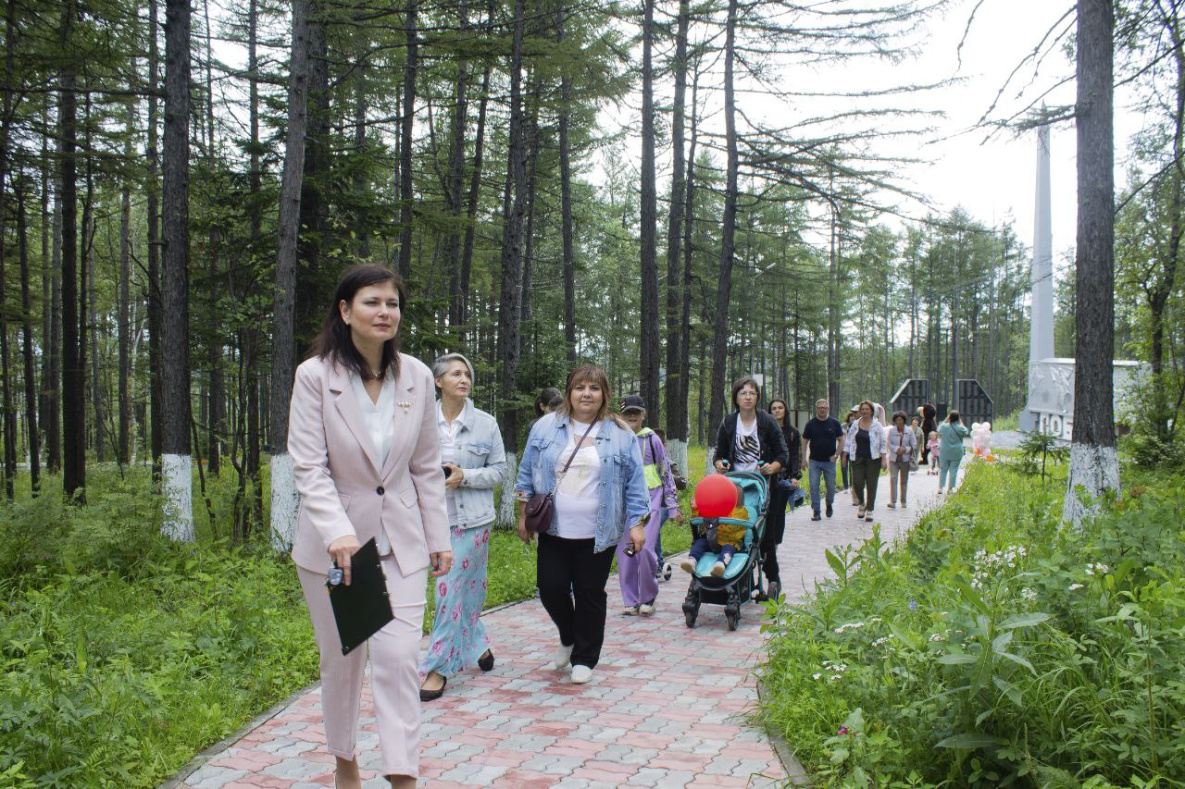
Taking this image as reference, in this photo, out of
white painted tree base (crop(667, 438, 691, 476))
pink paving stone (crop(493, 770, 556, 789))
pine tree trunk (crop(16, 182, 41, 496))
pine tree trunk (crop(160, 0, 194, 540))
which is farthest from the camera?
white painted tree base (crop(667, 438, 691, 476))

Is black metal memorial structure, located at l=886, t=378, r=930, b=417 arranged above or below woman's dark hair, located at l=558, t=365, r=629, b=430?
below

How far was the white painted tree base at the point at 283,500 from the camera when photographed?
33.3ft

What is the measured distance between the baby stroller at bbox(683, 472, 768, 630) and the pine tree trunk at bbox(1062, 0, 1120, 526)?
3.84 m

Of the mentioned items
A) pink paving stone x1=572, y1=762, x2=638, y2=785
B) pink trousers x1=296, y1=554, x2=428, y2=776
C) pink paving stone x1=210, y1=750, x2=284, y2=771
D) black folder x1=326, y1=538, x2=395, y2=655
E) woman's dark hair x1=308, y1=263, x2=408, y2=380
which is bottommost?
pink paving stone x1=210, y1=750, x2=284, y2=771

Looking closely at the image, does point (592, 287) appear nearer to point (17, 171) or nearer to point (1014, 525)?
point (17, 171)

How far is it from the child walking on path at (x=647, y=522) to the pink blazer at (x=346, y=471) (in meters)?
4.03

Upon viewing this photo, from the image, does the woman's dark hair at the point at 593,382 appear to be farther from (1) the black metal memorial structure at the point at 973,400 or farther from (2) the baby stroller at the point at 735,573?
(1) the black metal memorial structure at the point at 973,400

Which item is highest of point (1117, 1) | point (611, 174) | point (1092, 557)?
point (611, 174)

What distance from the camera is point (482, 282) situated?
3062 centimetres

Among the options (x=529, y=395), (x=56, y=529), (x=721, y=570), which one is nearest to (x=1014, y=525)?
(x=721, y=570)

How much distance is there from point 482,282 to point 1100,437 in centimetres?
2353

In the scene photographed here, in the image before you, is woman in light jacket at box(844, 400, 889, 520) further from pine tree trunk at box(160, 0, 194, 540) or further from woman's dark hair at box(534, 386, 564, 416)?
pine tree trunk at box(160, 0, 194, 540)

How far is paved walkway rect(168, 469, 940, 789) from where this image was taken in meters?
4.16

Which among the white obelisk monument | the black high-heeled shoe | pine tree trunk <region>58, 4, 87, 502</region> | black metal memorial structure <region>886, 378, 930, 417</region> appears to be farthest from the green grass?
the white obelisk monument
